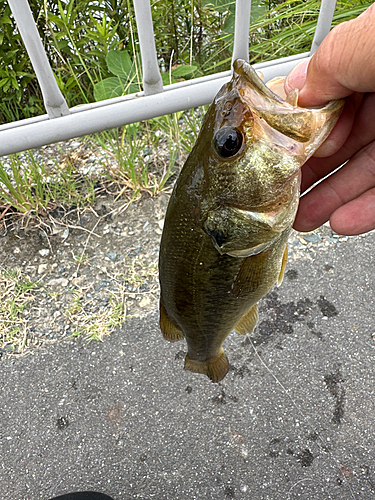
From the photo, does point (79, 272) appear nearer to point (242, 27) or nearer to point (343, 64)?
point (242, 27)

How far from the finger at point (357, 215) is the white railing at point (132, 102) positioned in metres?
0.90

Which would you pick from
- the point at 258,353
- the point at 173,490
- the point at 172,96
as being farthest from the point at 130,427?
the point at 172,96

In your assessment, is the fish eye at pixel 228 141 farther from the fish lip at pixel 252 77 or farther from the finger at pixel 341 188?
the finger at pixel 341 188

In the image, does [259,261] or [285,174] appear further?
[259,261]

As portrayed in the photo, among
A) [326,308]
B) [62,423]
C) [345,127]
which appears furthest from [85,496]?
[345,127]

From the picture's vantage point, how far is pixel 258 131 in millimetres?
1003

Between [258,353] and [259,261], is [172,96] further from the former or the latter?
[258,353]

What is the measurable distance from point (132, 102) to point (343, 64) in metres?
→ 1.13

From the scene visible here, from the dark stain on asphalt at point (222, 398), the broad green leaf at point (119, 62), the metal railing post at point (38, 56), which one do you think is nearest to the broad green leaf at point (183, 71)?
the broad green leaf at point (119, 62)

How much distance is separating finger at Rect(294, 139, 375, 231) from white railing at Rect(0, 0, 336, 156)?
0.75 m

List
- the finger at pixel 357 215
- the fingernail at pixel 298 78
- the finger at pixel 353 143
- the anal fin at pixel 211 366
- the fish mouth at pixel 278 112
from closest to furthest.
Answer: the fish mouth at pixel 278 112 → the fingernail at pixel 298 78 → the finger at pixel 353 143 → the finger at pixel 357 215 → the anal fin at pixel 211 366

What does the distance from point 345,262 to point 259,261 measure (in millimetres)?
1368

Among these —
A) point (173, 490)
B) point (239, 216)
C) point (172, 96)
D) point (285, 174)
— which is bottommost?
point (173, 490)

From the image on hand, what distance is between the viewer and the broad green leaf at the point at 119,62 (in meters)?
2.39
